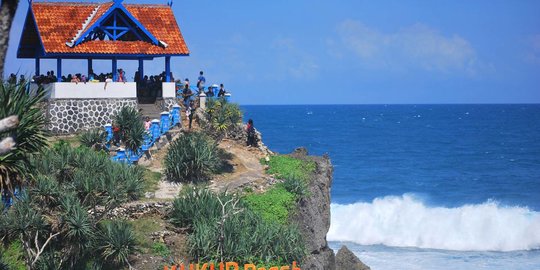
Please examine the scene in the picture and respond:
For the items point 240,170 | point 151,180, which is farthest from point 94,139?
point 240,170

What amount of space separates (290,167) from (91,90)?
8.41 m

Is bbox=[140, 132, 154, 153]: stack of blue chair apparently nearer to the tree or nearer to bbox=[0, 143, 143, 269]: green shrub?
bbox=[0, 143, 143, 269]: green shrub

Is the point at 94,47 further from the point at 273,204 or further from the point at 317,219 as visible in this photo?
the point at 317,219

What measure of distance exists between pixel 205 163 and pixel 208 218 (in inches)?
184

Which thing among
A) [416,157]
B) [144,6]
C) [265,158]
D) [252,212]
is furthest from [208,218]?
[416,157]

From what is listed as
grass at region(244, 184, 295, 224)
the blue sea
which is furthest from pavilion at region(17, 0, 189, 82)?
the blue sea

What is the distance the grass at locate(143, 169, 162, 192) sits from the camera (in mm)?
29789

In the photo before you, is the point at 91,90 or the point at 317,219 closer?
the point at 317,219

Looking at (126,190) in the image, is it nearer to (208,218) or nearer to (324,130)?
(208,218)

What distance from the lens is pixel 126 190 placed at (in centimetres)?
2645

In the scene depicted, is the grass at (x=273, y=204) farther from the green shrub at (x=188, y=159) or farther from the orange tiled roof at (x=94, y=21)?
the orange tiled roof at (x=94, y=21)

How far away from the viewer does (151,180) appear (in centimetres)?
3061

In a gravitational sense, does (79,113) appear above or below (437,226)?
above

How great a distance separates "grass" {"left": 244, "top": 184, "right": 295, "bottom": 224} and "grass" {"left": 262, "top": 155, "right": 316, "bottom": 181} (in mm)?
1471
